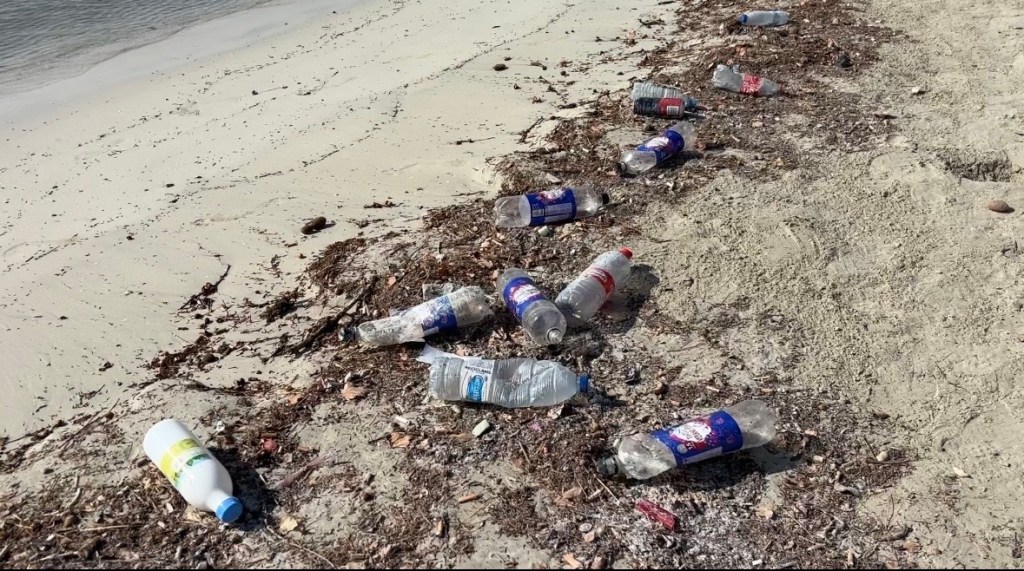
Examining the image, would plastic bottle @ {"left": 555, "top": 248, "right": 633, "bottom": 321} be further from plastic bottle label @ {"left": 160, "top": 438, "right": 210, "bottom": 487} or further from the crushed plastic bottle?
the crushed plastic bottle

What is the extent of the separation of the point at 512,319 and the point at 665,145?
6.45ft

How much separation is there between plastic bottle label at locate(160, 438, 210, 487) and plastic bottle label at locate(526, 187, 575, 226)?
2266 millimetres

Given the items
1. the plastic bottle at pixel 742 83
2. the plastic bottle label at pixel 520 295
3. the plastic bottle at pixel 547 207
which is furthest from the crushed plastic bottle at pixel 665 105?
the plastic bottle label at pixel 520 295

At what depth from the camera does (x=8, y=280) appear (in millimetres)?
4320

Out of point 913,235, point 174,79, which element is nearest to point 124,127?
point 174,79

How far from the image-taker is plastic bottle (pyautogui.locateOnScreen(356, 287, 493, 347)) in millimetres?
3457

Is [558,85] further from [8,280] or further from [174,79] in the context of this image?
[8,280]

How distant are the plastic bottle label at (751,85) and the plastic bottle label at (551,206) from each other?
235 centimetres

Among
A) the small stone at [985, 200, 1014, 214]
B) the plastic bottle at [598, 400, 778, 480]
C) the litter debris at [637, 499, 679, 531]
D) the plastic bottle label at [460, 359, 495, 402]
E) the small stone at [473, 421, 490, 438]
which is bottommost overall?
the small stone at [985, 200, 1014, 214]

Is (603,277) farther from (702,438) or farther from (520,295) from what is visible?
(702,438)

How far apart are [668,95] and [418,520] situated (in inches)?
170

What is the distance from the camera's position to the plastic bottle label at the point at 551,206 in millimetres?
4301

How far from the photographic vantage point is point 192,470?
2.71m

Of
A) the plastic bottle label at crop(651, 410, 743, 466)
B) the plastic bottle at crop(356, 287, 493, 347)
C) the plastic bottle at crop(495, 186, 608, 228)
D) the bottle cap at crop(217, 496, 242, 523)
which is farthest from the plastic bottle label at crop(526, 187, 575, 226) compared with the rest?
the bottle cap at crop(217, 496, 242, 523)
